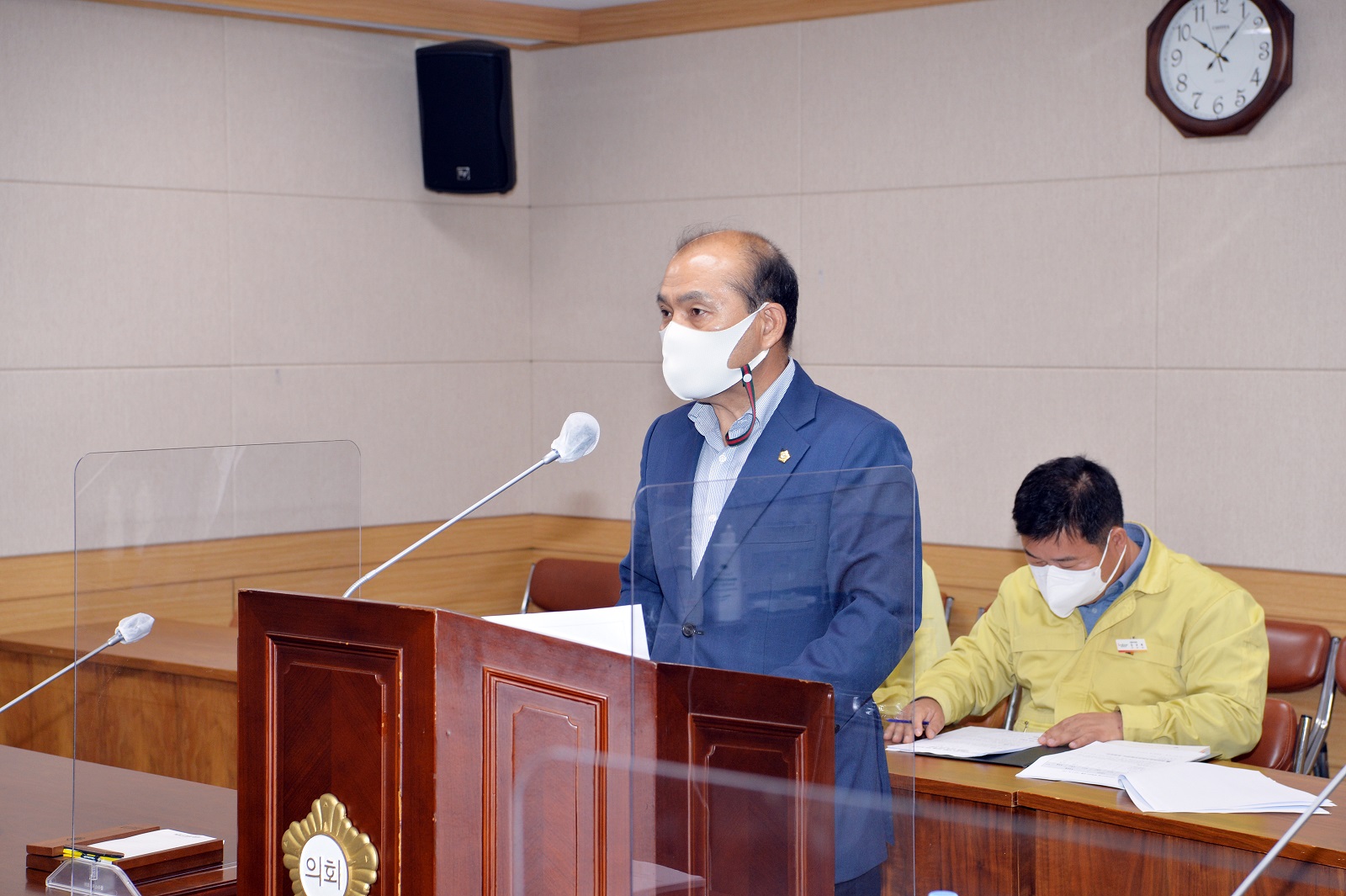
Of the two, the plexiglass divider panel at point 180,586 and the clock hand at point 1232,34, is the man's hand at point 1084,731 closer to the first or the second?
the plexiglass divider panel at point 180,586

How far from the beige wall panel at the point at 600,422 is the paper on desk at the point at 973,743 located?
232 cm

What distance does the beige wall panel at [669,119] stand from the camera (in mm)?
5035

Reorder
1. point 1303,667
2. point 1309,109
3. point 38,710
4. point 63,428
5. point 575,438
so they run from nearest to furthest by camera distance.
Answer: point 575,438
point 38,710
point 1303,667
point 1309,109
point 63,428

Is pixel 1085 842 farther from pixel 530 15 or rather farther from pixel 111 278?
pixel 530 15

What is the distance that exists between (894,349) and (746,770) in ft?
11.7

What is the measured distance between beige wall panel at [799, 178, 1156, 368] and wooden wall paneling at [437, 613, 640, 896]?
3323 millimetres

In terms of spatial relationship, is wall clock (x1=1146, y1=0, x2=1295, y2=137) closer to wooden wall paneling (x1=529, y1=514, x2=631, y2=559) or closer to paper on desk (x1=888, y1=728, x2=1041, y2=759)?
paper on desk (x1=888, y1=728, x2=1041, y2=759)

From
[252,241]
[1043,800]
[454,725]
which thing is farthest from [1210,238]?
[454,725]

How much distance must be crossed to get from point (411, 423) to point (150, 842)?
3.39m

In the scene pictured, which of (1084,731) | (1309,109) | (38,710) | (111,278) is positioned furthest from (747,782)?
(111,278)

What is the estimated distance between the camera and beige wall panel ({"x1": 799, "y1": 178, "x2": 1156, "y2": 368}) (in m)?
4.34

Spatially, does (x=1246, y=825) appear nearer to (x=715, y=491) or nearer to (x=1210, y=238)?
(x=715, y=491)

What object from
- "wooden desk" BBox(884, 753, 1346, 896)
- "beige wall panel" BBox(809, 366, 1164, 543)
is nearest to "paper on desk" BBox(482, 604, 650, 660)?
"wooden desk" BBox(884, 753, 1346, 896)

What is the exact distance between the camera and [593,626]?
1.53m
